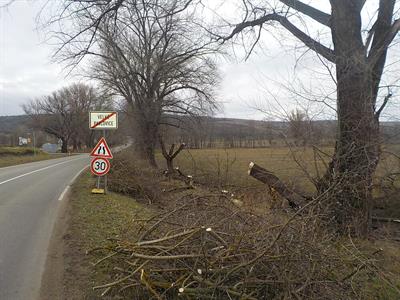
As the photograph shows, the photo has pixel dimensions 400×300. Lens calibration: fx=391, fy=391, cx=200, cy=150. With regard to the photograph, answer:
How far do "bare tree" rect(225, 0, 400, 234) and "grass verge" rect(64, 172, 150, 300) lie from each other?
4.73 metres

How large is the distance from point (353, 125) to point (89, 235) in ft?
20.8

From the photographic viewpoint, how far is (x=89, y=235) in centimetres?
732

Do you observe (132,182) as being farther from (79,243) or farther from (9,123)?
(9,123)

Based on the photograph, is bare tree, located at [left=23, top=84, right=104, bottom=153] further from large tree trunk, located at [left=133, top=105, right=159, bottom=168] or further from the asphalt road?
the asphalt road

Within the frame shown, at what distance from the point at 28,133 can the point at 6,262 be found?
91.3m

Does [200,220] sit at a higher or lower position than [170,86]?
lower

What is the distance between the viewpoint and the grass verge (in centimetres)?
511

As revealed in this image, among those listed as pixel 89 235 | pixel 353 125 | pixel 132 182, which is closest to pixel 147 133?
pixel 132 182

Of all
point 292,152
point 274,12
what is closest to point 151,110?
point 274,12

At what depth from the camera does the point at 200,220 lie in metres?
5.22

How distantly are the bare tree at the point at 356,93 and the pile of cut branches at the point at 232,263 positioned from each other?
13.0 ft

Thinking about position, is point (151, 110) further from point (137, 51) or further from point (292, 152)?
point (292, 152)

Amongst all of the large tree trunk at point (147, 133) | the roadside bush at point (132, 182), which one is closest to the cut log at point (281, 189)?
the roadside bush at point (132, 182)

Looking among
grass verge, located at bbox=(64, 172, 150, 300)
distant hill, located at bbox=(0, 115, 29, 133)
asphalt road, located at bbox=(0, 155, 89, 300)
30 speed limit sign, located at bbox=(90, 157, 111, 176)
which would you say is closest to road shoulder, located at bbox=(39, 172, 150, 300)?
grass verge, located at bbox=(64, 172, 150, 300)
